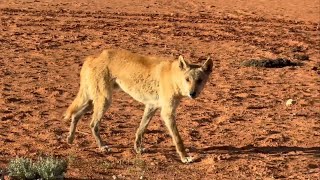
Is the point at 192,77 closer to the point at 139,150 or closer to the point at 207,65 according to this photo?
the point at 207,65

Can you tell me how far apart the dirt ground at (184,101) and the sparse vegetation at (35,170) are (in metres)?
0.37

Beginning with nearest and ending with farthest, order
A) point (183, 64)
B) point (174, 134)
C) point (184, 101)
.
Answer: point (183, 64)
point (174, 134)
point (184, 101)

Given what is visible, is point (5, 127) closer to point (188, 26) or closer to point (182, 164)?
point (182, 164)

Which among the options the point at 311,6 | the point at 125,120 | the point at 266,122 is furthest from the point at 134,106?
the point at 311,6

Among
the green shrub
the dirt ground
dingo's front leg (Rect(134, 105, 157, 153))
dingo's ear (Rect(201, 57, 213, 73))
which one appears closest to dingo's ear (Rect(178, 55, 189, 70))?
dingo's ear (Rect(201, 57, 213, 73))

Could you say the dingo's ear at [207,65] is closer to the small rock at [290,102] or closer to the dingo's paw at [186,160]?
the dingo's paw at [186,160]

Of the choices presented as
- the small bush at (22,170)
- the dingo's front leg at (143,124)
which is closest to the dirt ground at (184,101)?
the dingo's front leg at (143,124)

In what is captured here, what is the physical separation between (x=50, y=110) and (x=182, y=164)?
3293 mm

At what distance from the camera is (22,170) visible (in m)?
6.91

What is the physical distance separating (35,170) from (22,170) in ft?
0.48

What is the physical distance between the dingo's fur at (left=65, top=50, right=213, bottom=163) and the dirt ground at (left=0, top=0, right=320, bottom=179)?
39 cm

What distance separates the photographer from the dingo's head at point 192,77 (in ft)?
26.2

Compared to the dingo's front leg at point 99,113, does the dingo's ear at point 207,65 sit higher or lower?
higher

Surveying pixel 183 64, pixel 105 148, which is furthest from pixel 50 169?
pixel 183 64
